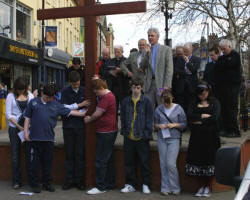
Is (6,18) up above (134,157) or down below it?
above

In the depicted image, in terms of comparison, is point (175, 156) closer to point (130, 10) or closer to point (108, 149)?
point (108, 149)

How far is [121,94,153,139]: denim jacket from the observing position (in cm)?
597

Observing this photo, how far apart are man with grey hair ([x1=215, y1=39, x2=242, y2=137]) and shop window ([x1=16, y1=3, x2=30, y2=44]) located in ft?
57.1

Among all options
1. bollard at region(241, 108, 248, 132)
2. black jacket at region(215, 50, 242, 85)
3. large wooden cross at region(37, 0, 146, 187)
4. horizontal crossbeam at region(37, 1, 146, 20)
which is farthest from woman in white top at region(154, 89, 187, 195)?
bollard at region(241, 108, 248, 132)

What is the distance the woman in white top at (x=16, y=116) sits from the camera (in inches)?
251

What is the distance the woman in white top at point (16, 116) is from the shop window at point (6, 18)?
14.8 metres

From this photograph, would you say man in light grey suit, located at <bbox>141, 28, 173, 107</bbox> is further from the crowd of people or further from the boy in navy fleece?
the boy in navy fleece

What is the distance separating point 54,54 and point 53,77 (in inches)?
129

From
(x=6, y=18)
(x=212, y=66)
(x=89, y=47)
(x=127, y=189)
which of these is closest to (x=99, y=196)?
(x=127, y=189)

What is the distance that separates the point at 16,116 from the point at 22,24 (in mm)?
18318

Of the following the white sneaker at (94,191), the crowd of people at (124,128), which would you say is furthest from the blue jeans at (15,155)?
the white sneaker at (94,191)

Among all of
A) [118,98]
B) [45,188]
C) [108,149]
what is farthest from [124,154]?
[118,98]

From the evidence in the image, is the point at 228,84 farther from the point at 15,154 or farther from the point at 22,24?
the point at 22,24

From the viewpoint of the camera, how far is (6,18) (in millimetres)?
21000
